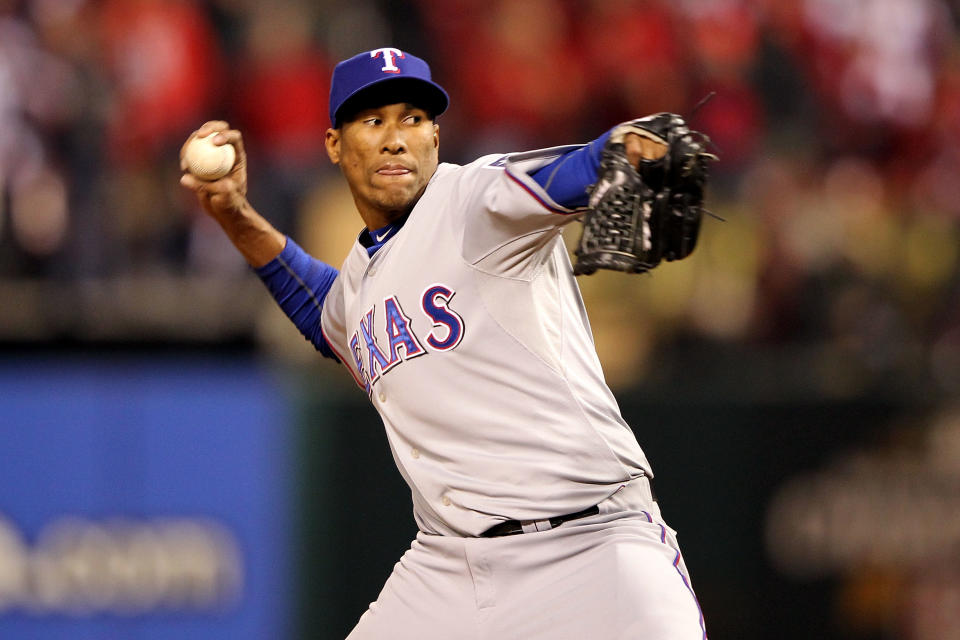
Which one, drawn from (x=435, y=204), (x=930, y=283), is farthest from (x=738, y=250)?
(x=435, y=204)

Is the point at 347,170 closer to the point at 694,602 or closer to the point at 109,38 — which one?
the point at 694,602

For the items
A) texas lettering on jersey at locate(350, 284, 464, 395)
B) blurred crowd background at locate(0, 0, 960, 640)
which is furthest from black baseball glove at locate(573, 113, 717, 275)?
blurred crowd background at locate(0, 0, 960, 640)

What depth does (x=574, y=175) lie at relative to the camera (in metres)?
2.57

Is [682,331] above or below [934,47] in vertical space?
below

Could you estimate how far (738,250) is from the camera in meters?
6.61

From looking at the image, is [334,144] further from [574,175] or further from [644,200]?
[644,200]

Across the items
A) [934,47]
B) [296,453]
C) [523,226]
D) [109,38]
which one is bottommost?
[296,453]

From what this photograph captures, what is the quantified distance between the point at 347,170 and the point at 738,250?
11.8 feet

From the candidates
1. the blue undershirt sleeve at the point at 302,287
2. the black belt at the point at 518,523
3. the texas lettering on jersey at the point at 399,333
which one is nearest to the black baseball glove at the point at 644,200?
the texas lettering on jersey at the point at 399,333

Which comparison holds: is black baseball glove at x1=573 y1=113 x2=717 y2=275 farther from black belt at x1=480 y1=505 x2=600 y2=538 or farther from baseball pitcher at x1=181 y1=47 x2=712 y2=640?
black belt at x1=480 y1=505 x2=600 y2=538

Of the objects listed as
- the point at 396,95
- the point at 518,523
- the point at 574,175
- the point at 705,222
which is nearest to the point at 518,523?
the point at 518,523

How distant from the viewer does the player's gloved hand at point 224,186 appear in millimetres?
3469

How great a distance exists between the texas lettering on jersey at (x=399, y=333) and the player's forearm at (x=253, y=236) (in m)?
0.65

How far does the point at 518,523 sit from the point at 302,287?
1.16m
